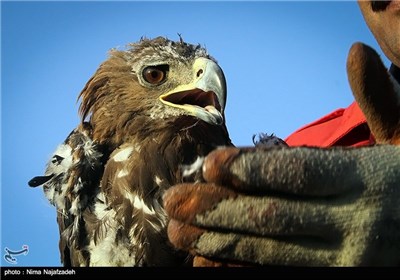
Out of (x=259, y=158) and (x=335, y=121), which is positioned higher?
(x=259, y=158)

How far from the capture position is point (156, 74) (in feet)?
13.5

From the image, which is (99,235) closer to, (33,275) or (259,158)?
(33,275)

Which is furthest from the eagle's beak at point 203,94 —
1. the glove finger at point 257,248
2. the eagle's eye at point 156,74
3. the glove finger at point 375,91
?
the glove finger at point 257,248

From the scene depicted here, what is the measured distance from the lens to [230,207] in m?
1.62

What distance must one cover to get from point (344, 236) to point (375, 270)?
0.13m

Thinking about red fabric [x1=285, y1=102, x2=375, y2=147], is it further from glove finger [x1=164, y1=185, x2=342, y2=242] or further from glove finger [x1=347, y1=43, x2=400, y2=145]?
glove finger [x1=164, y1=185, x2=342, y2=242]

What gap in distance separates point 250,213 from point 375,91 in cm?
55

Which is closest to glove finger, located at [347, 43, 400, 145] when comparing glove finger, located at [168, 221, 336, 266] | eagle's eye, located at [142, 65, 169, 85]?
glove finger, located at [168, 221, 336, 266]

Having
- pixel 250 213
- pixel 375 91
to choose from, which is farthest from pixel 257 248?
pixel 375 91

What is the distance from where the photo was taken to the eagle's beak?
12.2ft

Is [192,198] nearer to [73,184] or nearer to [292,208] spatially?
[292,208]

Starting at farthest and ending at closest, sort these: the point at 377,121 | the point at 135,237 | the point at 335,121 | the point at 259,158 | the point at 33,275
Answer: the point at 335,121, the point at 135,237, the point at 33,275, the point at 377,121, the point at 259,158

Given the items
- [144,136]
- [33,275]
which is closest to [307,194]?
[33,275]

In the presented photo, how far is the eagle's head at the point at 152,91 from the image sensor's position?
384 cm
